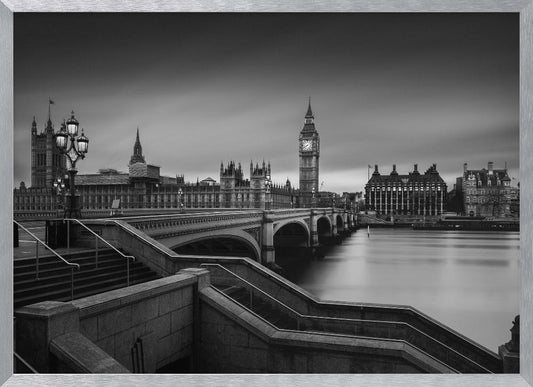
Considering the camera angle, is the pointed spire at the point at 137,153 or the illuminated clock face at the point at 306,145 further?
the illuminated clock face at the point at 306,145

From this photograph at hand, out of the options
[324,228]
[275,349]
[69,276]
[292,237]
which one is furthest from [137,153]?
[275,349]

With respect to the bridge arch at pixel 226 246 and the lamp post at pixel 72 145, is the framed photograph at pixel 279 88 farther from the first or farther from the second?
the bridge arch at pixel 226 246

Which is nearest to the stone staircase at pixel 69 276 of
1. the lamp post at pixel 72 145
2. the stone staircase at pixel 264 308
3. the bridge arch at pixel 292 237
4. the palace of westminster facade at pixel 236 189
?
the stone staircase at pixel 264 308

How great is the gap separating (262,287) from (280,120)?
336 cm

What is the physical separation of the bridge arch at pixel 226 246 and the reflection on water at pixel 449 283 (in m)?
3.23

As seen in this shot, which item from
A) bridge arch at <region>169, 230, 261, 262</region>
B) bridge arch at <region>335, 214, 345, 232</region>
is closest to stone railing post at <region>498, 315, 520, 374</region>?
bridge arch at <region>169, 230, 261, 262</region>

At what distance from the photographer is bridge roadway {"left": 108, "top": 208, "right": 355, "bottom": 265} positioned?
12211 mm

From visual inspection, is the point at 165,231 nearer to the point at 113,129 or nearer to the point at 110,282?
the point at 113,129

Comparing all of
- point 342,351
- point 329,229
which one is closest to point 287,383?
point 342,351

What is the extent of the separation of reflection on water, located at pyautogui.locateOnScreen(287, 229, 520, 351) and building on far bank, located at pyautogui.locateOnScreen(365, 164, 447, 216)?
194ft

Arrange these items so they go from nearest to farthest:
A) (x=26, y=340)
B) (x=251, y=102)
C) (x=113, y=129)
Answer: (x=26, y=340) < (x=251, y=102) < (x=113, y=129)

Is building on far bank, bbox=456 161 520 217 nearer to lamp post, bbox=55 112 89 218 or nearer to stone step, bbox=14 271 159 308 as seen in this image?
stone step, bbox=14 271 159 308

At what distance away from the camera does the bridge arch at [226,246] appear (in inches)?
784

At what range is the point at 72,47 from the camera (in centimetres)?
689
